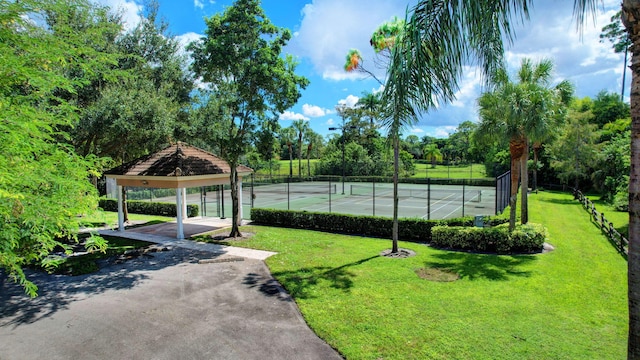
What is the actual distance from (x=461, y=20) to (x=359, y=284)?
6.60 metres

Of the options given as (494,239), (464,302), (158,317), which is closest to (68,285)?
(158,317)

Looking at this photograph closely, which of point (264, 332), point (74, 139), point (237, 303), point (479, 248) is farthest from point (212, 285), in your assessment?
point (74, 139)

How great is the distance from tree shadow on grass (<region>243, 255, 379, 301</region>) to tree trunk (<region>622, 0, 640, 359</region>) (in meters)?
5.90

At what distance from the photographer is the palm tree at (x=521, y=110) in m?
12.8

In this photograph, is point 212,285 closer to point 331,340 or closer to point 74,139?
point 331,340

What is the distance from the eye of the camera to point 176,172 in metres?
15.0

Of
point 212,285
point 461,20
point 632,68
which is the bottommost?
point 212,285

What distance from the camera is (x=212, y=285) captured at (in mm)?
9594

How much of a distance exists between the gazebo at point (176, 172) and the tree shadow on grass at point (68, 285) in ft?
11.5

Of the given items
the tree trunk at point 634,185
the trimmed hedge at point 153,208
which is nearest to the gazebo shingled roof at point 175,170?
the trimmed hedge at point 153,208

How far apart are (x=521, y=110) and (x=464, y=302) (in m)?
8.19

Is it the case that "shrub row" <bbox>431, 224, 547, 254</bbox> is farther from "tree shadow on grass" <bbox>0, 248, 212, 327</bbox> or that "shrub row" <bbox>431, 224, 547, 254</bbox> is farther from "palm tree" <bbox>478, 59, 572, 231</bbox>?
"tree shadow on grass" <bbox>0, 248, 212, 327</bbox>

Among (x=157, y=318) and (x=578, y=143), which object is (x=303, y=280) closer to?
(x=157, y=318)

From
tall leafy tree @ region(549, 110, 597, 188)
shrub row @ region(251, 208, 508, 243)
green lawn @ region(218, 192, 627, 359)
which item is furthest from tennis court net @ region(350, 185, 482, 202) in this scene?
green lawn @ region(218, 192, 627, 359)
